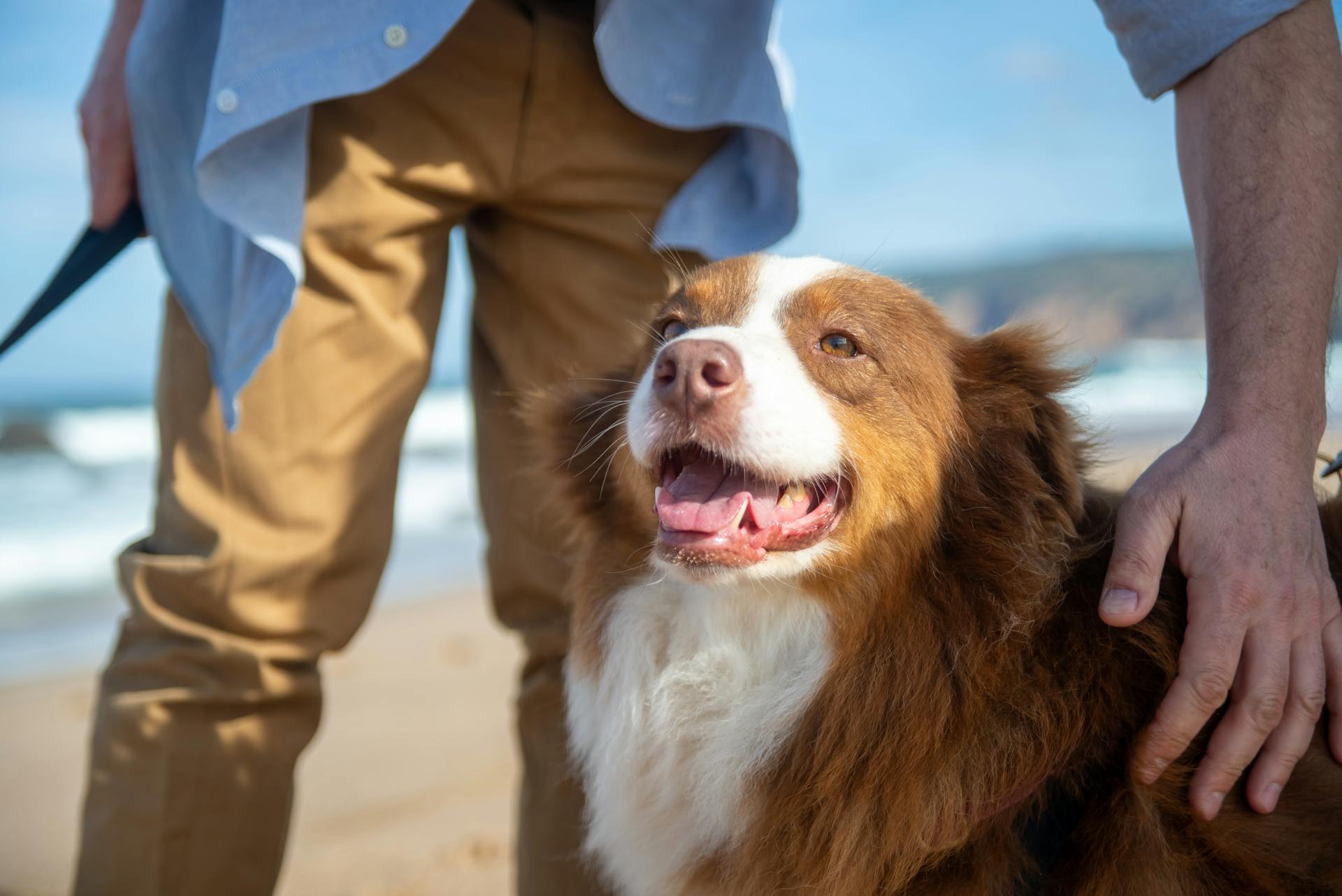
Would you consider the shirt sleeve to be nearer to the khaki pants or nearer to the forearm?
the forearm

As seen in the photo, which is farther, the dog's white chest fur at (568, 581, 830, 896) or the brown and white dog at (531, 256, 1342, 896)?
the dog's white chest fur at (568, 581, 830, 896)

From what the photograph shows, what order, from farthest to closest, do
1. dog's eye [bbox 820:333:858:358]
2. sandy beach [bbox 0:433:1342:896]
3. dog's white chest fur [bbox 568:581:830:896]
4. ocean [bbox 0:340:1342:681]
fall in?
ocean [bbox 0:340:1342:681]
sandy beach [bbox 0:433:1342:896]
dog's eye [bbox 820:333:858:358]
dog's white chest fur [bbox 568:581:830:896]

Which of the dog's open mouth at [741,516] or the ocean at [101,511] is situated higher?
the dog's open mouth at [741,516]

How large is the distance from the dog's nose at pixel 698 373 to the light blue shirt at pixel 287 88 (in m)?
0.81

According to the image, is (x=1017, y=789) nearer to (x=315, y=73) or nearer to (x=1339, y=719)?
(x=1339, y=719)

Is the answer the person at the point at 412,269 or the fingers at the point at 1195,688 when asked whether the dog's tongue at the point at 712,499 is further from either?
the fingers at the point at 1195,688

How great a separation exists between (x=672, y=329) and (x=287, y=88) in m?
0.98

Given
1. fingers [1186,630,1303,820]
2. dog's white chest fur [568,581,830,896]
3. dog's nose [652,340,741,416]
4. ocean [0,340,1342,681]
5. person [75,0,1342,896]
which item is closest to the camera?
fingers [1186,630,1303,820]

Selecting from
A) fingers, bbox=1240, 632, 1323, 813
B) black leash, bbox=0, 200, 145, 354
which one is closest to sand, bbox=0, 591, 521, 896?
black leash, bbox=0, 200, 145, 354

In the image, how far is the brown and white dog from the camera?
187 cm

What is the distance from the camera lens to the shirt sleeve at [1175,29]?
1861 millimetres

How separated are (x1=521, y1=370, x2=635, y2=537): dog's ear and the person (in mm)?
237

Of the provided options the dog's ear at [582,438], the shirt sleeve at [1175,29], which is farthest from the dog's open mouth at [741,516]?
the shirt sleeve at [1175,29]

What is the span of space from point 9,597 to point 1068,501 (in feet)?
24.8
